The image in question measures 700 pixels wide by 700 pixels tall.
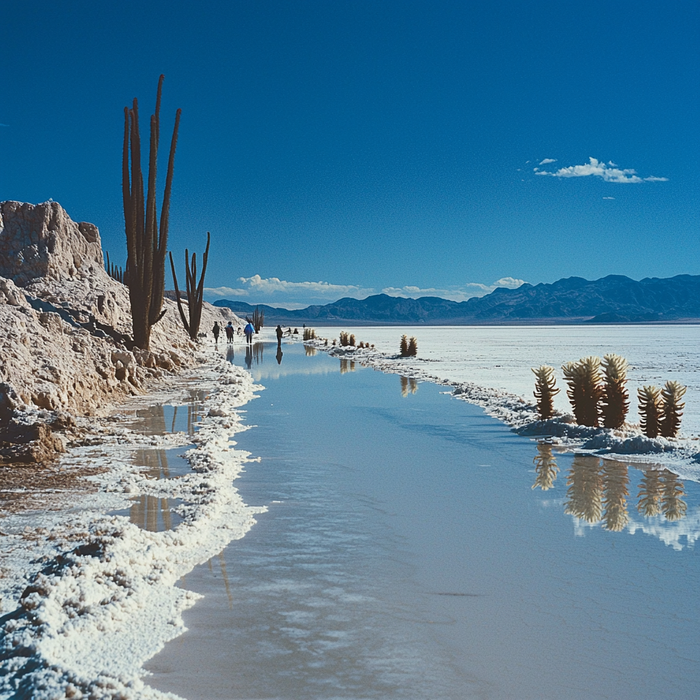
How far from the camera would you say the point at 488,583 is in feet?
14.2

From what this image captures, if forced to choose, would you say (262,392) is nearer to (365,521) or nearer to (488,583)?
(365,521)

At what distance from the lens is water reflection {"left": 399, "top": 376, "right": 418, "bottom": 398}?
16562 mm

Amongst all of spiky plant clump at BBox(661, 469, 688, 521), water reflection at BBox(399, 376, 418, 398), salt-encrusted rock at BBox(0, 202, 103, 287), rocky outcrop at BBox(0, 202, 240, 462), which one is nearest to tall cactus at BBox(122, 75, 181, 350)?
rocky outcrop at BBox(0, 202, 240, 462)

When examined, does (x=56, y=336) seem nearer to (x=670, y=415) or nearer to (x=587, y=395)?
(x=587, y=395)

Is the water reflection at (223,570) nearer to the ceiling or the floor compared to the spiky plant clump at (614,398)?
nearer to the floor

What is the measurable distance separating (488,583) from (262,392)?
12.4m

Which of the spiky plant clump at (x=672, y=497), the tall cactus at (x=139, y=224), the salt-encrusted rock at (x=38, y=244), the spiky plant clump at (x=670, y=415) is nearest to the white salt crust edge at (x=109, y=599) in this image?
the spiky plant clump at (x=672, y=497)

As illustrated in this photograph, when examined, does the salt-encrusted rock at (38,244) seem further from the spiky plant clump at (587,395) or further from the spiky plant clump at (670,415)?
the spiky plant clump at (670,415)

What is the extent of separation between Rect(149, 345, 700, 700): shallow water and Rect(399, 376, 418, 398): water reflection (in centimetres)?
835

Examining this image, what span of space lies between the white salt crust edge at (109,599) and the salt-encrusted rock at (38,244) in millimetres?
15607

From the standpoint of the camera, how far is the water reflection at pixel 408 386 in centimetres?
1656

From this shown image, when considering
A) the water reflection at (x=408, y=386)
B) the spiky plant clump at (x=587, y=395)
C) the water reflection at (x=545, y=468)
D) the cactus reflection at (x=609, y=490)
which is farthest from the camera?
the water reflection at (x=408, y=386)

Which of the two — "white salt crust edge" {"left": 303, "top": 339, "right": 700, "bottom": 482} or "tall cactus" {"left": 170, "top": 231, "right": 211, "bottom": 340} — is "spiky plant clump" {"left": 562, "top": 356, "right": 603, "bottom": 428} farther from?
"tall cactus" {"left": 170, "top": 231, "right": 211, "bottom": 340}

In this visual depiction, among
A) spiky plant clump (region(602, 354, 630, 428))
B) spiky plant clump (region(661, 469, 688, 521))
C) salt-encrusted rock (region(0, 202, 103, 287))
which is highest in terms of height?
salt-encrusted rock (region(0, 202, 103, 287))
